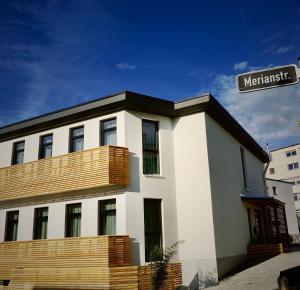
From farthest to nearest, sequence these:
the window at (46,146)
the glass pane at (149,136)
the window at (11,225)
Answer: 1. the window at (46,146)
2. the window at (11,225)
3. the glass pane at (149,136)

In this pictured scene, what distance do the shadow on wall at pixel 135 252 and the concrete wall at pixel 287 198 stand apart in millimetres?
27910

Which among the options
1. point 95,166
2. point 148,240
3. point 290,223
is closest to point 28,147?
point 95,166

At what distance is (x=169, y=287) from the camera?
562 inches

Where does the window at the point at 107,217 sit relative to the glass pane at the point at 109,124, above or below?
below

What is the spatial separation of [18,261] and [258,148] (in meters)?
17.2

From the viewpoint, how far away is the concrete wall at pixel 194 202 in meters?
15.0

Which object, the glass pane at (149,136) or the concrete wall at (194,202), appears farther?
the glass pane at (149,136)

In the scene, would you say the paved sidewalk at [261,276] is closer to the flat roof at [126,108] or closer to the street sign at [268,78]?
the flat roof at [126,108]

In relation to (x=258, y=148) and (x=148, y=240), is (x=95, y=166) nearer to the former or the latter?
(x=148, y=240)

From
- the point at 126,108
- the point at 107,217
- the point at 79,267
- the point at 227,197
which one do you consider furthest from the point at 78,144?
the point at 227,197

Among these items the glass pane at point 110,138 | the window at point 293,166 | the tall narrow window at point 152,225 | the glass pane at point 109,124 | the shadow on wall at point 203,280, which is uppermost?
the window at point 293,166

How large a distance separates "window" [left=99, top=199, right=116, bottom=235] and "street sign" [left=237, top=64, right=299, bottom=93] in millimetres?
10551

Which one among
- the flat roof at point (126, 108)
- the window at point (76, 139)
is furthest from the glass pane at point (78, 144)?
the flat roof at point (126, 108)

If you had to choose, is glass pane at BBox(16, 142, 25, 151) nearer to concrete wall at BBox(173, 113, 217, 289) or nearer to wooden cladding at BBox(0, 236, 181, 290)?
wooden cladding at BBox(0, 236, 181, 290)
